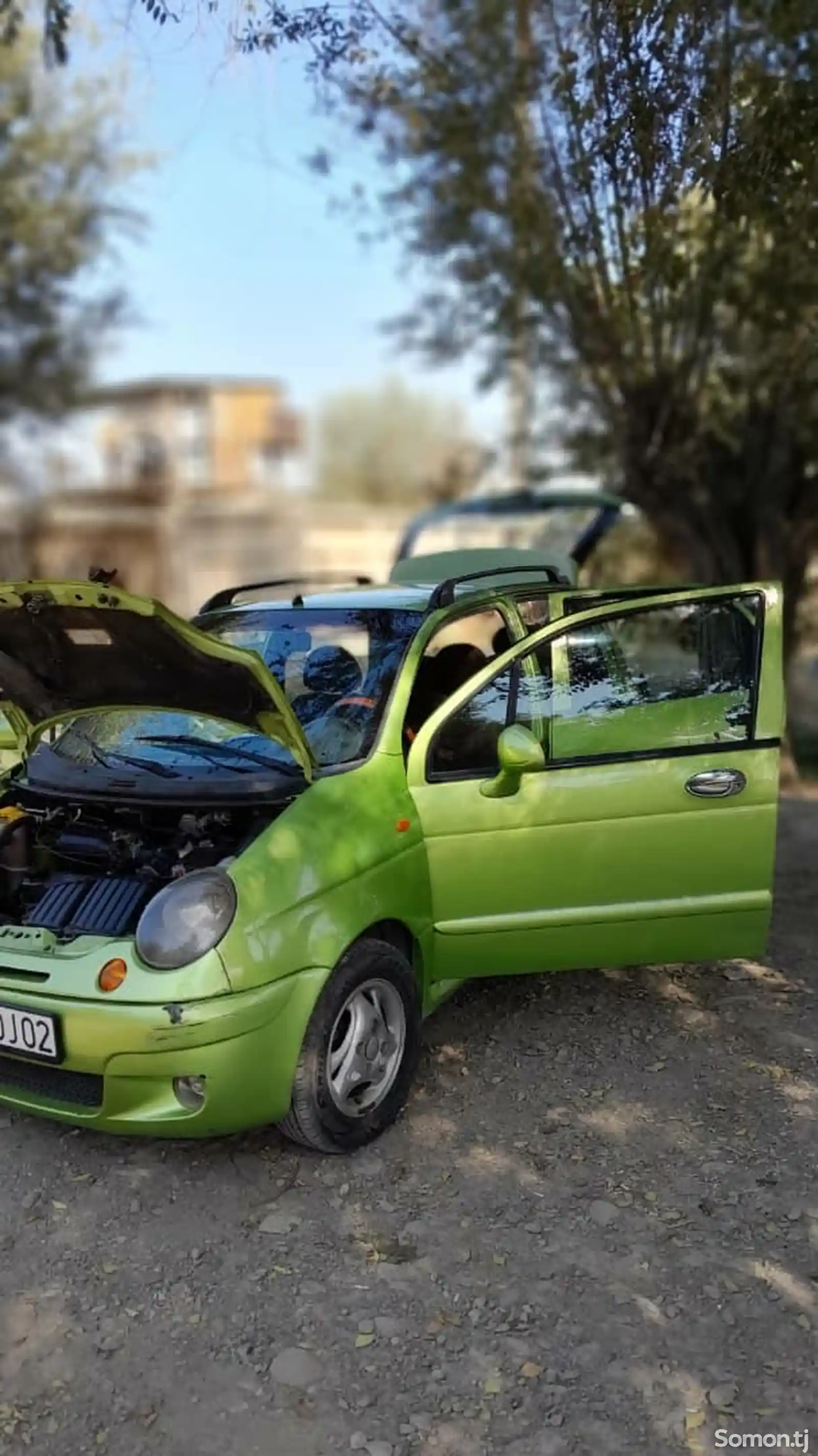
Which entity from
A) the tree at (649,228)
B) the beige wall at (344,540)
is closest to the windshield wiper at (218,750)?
the tree at (649,228)

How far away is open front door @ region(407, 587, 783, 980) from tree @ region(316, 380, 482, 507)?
133ft

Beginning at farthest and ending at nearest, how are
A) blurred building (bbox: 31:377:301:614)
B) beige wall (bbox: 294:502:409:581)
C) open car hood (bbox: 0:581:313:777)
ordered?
beige wall (bbox: 294:502:409:581) → blurred building (bbox: 31:377:301:614) → open car hood (bbox: 0:581:313:777)

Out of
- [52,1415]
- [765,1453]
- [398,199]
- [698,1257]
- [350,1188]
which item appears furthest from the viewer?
[398,199]

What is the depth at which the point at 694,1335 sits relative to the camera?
8.27 ft

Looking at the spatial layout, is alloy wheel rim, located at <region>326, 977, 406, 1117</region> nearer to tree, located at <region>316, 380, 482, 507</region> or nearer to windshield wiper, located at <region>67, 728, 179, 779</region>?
windshield wiper, located at <region>67, 728, 179, 779</region>

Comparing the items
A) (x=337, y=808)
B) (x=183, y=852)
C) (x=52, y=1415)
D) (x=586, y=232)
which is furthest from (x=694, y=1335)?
(x=586, y=232)

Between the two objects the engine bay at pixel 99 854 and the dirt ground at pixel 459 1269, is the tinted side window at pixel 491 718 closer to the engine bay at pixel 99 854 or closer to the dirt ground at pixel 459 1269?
the engine bay at pixel 99 854

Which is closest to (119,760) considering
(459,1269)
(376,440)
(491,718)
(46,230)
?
(491,718)

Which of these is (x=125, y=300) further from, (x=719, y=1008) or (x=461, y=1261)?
(x=461, y=1261)

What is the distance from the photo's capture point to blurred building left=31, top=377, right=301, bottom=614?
64.3 feet

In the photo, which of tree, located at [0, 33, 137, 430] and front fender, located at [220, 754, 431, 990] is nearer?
front fender, located at [220, 754, 431, 990]

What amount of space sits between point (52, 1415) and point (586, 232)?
670 centimetres

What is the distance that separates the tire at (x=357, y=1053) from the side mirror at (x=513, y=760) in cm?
64

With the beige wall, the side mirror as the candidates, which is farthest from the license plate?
the beige wall
